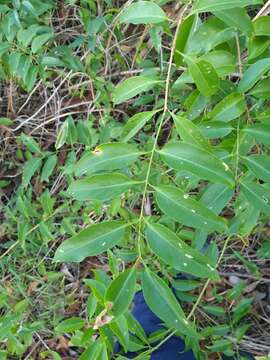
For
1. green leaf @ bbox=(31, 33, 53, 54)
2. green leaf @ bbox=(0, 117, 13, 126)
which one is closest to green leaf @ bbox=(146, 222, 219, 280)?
green leaf @ bbox=(31, 33, 53, 54)

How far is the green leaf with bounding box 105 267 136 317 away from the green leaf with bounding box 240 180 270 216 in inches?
10.6

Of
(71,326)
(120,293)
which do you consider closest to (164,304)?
(120,293)

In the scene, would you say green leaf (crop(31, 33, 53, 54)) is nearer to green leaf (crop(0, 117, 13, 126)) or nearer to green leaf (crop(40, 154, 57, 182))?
green leaf (crop(40, 154, 57, 182))

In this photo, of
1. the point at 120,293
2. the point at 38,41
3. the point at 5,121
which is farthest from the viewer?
the point at 5,121

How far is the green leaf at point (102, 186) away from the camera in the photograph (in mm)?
899

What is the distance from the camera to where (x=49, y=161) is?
1.96 m

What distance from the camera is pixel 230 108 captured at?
3.26ft

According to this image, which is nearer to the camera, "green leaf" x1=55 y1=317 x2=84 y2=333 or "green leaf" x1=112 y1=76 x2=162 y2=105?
"green leaf" x1=112 y1=76 x2=162 y2=105

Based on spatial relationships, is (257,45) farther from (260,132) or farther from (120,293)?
(120,293)

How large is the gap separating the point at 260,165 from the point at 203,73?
0.18 metres

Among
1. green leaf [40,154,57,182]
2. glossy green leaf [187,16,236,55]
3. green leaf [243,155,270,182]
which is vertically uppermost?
glossy green leaf [187,16,236,55]

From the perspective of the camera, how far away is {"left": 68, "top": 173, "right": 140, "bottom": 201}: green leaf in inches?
35.4

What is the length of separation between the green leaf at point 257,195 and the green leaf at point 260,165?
0.04 m

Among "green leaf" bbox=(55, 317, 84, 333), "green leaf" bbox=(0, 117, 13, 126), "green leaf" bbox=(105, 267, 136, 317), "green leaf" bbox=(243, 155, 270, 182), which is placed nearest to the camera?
"green leaf" bbox=(105, 267, 136, 317)
